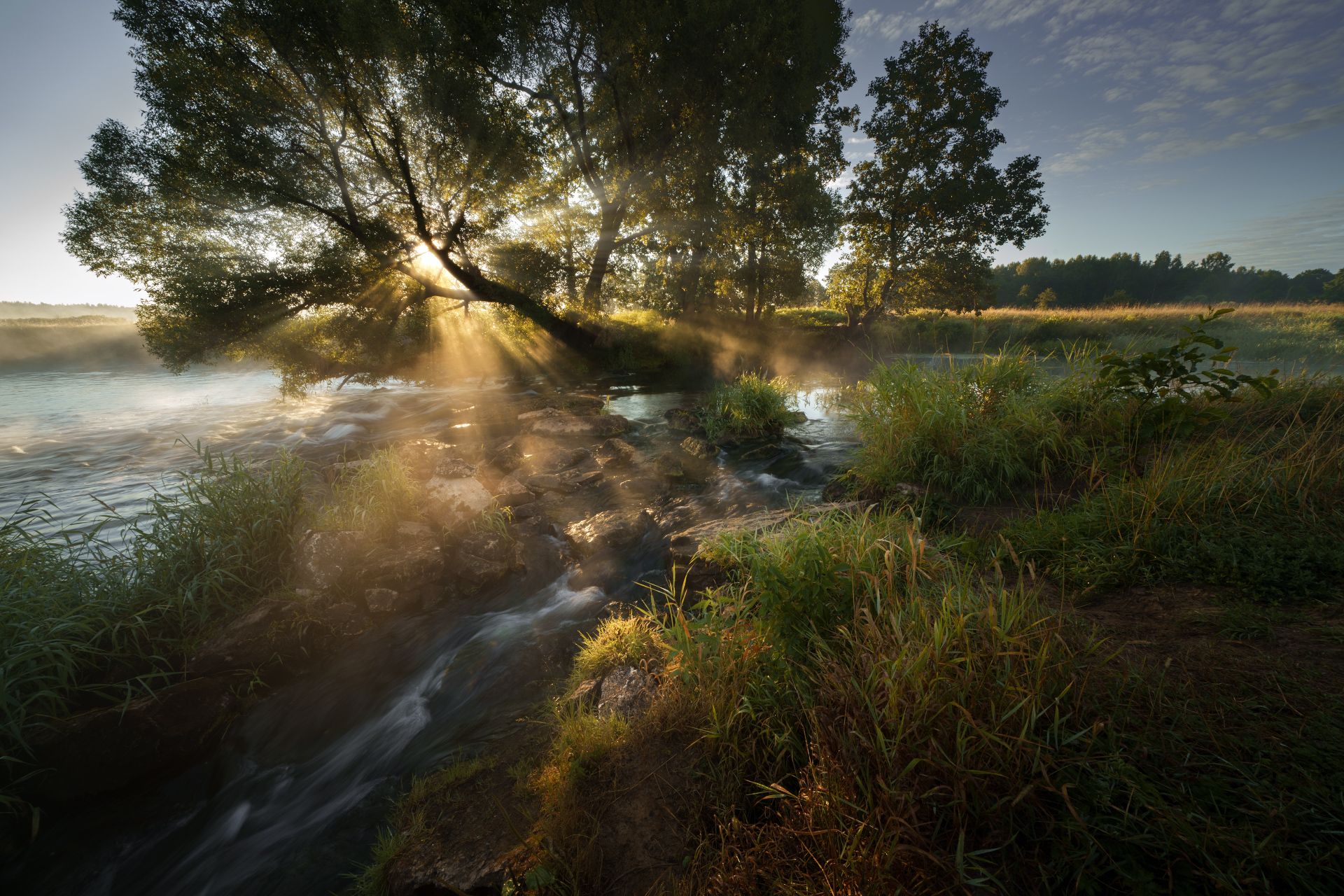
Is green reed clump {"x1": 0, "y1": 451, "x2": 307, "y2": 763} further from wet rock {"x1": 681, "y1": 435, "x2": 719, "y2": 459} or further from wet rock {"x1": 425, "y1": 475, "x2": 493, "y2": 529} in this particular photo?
wet rock {"x1": 681, "y1": 435, "x2": 719, "y2": 459}

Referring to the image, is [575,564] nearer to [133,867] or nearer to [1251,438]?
[133,867]

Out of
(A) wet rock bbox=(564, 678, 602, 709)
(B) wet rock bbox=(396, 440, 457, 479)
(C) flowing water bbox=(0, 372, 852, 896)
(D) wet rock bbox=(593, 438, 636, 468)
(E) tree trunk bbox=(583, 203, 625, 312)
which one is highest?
(E) tree trunk bbox=(583, 203, 625, 312)

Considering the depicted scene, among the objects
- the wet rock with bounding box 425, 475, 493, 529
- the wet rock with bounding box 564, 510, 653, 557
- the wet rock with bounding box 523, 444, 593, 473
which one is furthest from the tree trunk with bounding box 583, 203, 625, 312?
the wet rock with bounding box 564, 510, 653, 557

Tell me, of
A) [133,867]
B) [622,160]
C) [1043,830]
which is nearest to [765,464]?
[1043,830]

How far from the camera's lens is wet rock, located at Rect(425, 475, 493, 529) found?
6371mm

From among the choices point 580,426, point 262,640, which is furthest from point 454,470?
point 580,426

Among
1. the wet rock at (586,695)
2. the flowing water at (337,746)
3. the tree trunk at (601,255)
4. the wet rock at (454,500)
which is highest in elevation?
the tree trunk at (601,255)

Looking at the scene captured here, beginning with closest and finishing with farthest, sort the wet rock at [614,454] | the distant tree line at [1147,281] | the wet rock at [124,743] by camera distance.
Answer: the wet rock at [124,743], the wet rock at [614,454], the distant tree line at [1147,281]

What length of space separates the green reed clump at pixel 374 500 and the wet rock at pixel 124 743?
A: 1.96 meters

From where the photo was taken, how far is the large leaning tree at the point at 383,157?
39.9 feet

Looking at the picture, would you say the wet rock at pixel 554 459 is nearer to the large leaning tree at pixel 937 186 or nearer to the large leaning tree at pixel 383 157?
the large leaning tree at pixel 383 157

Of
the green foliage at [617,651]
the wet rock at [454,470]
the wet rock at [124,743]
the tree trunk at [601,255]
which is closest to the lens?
the wet rock at [124,743]

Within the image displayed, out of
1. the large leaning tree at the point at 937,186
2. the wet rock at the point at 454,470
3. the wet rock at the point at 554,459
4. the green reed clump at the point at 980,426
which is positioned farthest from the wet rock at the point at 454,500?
the large leaning tree at the point at 937,186

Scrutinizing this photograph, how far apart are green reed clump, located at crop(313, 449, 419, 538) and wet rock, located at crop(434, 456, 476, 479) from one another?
40.8 inches
